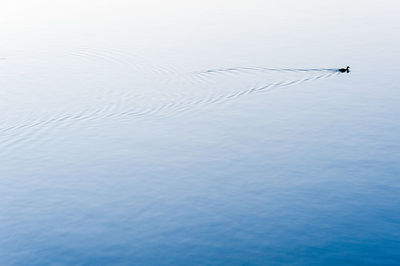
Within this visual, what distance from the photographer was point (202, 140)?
4016 centimetres

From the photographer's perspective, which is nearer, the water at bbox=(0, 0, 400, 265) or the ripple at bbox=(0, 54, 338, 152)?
the water at bbox=(0, 0, 400, 265)

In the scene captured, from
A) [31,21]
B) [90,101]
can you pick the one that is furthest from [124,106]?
[31,21]

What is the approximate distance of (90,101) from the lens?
46500 mm

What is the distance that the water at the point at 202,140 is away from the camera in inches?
1190

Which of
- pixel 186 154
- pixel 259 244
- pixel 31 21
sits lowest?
pixel 259 244

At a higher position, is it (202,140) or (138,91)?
(138,91)

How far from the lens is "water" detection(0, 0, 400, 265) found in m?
30.2

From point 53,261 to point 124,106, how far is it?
1856 cm

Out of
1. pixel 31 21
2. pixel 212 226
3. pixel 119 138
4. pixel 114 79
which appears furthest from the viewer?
pixel 31 21

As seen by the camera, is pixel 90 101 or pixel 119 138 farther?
pixel 90 101

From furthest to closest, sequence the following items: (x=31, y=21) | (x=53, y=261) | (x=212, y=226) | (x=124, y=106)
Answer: (x=31, y=21) → (x=124, y=106) → (x=212, y=226) → (x=53, y=261)

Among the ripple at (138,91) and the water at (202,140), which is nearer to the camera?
the water at (202,140)

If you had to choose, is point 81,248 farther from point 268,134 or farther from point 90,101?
point 90,101

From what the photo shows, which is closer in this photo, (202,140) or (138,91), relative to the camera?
(202,140)
